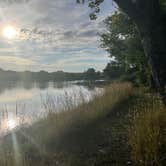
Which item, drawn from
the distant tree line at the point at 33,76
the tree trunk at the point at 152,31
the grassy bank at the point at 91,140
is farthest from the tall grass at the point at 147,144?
the distant tree line at the point at 33,76

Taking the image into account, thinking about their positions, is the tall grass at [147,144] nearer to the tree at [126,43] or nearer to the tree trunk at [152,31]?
the tree trunk at [152,31]

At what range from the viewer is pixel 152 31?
3684 mm

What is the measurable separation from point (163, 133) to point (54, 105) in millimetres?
3645

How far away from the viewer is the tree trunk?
362cm

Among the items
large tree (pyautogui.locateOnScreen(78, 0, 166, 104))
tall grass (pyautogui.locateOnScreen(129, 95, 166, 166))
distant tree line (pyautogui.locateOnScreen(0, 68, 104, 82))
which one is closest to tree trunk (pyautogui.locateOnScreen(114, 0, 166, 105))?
large tree (pyautogui.locateOnScreen(78, 0, 166, 104))

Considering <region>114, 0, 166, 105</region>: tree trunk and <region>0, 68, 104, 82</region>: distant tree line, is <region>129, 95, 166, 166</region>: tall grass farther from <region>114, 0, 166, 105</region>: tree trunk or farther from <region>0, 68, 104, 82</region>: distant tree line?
<region>0, 68, 104, 82</region>: distant tree line

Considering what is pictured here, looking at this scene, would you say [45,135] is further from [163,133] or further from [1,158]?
[163,133]

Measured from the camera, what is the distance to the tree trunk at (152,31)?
362 cm

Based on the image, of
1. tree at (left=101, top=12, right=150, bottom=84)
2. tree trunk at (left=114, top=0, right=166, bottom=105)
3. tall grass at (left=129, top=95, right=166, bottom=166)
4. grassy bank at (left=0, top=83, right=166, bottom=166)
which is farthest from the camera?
tree at (left=101, top=12, right=150, bottom=84)

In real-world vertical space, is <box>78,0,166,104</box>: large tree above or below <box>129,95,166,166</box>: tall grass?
above

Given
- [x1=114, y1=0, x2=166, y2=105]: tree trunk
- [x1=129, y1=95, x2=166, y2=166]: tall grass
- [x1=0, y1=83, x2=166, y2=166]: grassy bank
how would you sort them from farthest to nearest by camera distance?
1. [x1=114, y1=0, x2=166, y2=105]: tree trunk
2. [x1=0, y1=83, x2=166, y2=166]: grassy bank
3. [x1=129, y1=95, x2=166, y2=166]: tall grass

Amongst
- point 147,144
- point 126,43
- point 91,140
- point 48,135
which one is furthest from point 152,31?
point 126,43

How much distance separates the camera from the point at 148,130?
10.9 feet

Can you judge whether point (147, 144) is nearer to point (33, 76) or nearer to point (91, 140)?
point (91, 140)
